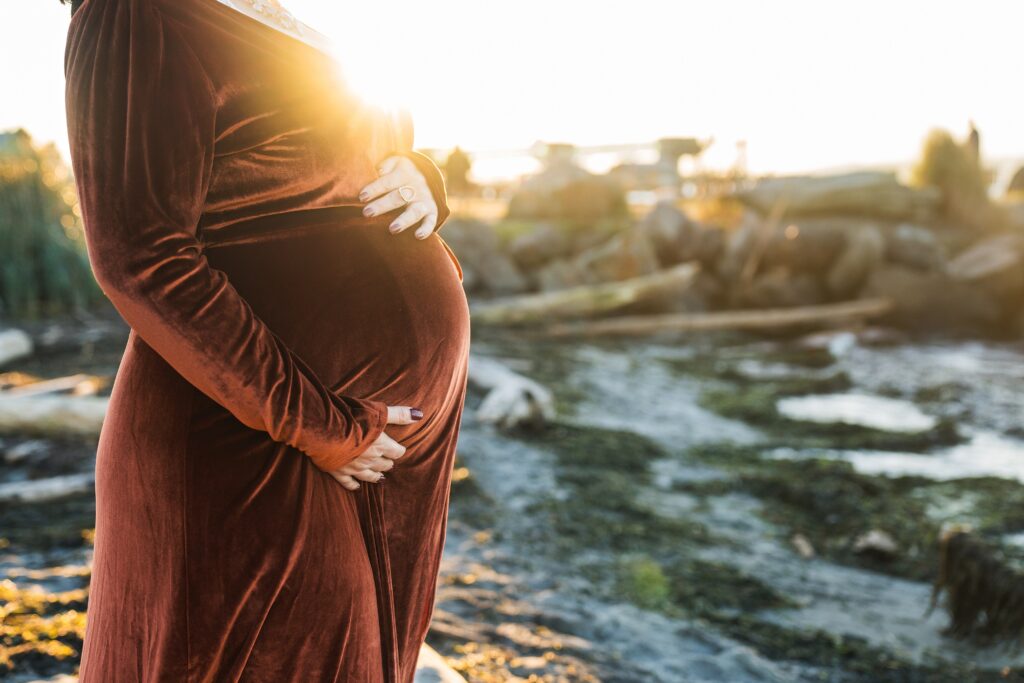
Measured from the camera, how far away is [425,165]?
158 centimetres

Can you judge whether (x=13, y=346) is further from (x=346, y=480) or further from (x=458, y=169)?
(x=458, y=169)

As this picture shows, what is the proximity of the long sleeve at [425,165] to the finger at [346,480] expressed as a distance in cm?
52

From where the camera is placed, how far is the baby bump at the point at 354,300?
1.32 m

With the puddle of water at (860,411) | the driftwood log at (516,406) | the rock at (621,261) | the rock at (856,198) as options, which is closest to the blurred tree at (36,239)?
the driftwood log at (516,406)

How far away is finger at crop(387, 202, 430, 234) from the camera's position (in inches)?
57.5

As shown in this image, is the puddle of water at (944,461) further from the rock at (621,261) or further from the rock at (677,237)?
the rock at (677,237)

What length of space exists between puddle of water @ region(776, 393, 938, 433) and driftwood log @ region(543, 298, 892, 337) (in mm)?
4500

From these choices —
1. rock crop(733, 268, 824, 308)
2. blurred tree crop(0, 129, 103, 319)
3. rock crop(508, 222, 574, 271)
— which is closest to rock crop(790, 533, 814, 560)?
blurred tree crop(0, 129, 103, 319)

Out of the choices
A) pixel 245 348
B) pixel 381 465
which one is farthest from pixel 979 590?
pixel 245 348

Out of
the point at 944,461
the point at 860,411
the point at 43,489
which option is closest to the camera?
the point at 43,489

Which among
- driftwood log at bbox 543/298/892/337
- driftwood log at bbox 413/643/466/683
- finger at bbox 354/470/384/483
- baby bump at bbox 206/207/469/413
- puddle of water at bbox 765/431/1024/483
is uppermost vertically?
baby bump at bbox 206/207/469/413

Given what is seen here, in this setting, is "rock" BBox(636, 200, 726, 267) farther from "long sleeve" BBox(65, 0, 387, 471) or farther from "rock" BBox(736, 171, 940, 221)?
"long sleeve" BBox(65, 0, 387, 471)

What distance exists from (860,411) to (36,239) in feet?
36.9

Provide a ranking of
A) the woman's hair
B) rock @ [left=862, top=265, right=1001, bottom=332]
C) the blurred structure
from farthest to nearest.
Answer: the blurred structure, rock @ [left=862, top=265, right=1001, bottom=332], the woman's hair
